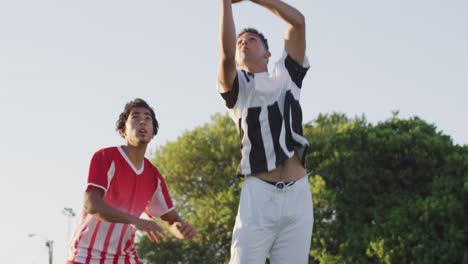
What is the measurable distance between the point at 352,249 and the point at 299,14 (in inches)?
1112

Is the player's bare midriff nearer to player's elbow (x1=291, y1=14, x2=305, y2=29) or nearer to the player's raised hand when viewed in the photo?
the player's raised hand

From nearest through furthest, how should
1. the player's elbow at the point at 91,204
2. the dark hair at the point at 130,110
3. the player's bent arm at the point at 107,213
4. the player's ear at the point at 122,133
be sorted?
the player's bent arm at the point at 107,213 → the player's elbow at the point at 91,204 → the dark hair at the point at 130,110 → the player's ear at the point at 122,133

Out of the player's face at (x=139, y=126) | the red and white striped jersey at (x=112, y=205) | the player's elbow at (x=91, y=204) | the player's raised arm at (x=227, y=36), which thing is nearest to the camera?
the player's raised arm at (x=227, y=36)

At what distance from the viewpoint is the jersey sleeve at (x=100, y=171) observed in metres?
7.85

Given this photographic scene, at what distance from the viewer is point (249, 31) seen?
7.56 m

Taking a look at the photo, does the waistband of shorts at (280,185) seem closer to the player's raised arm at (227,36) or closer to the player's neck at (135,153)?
the player's raised arm at (227,36)

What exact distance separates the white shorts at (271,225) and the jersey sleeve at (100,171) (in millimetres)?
1358

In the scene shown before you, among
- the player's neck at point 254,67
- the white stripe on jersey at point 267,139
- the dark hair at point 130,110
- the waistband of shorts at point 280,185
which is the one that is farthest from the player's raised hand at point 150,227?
the player's neck at point 254,67

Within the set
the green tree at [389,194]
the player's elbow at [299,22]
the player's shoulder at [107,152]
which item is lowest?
the player's shoulder at [107,152]

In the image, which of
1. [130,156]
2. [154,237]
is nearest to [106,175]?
[130,156]

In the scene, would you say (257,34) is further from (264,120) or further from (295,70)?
(264,120)

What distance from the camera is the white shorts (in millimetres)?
6996

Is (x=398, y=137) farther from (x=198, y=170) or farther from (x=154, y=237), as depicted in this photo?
(x=154, y=237)

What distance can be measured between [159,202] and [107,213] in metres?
0.90
